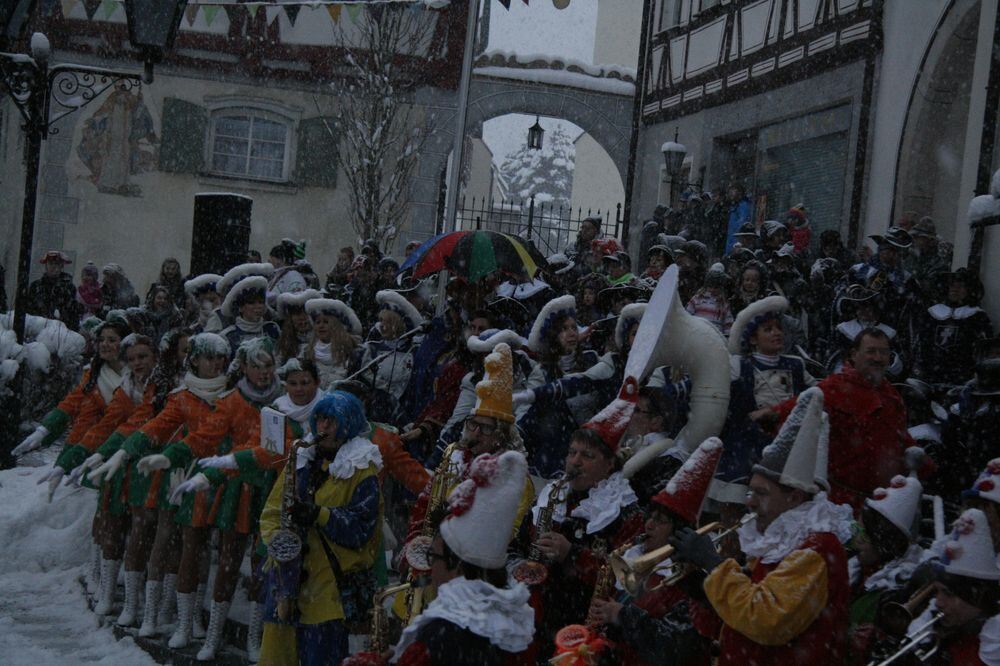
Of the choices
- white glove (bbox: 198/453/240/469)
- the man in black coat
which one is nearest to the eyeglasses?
white glove (bbox: 198/453/240/469)

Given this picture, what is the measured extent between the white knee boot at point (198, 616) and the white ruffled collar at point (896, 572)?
4.11 meters

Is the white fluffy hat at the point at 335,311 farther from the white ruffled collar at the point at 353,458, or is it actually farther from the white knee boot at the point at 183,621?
the white ruffled collar at the point at 353,458

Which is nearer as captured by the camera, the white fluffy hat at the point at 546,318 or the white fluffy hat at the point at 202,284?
the white fluffy hat at the point at 546,318

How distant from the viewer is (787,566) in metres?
3.47

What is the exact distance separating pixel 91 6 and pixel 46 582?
628 inches

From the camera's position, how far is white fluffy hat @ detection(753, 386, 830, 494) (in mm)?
3658

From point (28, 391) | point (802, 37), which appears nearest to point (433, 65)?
point (802, 37)

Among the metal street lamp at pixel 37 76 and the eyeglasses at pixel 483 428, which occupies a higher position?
the metal street lamp at pixel 37 76

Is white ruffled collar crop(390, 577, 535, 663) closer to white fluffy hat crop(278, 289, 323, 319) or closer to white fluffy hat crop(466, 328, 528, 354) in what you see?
white fluffy hat crop(466, 328, 528, 354)

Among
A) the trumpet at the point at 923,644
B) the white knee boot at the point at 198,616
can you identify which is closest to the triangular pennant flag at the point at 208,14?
the white knee boot at the point at 198,616

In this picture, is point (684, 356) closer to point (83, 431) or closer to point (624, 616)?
point (624, 616)

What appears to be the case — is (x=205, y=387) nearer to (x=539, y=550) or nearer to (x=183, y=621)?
(x=183, y=621)

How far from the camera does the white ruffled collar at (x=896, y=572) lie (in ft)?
14.1

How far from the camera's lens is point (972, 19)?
11.8 metres
